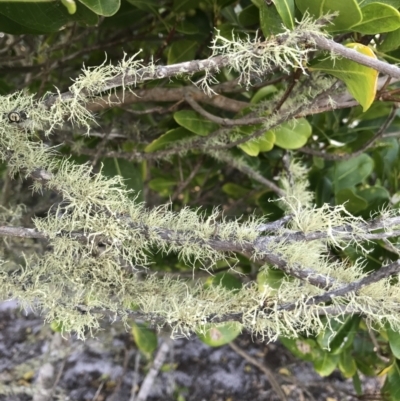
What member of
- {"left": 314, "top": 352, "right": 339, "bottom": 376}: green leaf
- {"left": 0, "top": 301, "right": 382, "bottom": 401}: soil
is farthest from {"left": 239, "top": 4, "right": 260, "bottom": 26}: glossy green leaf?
{"left": 0, "top": 301, "right": 382, "bottom": 401}: soil

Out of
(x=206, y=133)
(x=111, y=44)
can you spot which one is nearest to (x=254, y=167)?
(x=206, y=133)

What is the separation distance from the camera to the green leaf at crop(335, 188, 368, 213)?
2.64 ft

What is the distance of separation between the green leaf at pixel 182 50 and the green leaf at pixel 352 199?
37cm

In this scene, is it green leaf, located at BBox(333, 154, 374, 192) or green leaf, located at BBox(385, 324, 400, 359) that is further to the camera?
green leaf, located at BBox(333, 154, 374, 192)

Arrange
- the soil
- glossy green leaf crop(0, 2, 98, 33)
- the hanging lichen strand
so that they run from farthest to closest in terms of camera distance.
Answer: the soil → glossy green leaf crop(0, 2, 98, 33) → the hanging lichen strand

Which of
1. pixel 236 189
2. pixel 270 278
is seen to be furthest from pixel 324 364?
pixel 236 189

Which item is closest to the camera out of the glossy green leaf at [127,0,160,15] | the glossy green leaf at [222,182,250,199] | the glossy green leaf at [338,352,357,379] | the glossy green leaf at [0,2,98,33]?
the glossy green leaf at [0,2,98,33]

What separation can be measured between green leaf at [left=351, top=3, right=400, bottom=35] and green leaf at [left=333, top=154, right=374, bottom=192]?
1.28 ft

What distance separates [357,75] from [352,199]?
1.10 ft

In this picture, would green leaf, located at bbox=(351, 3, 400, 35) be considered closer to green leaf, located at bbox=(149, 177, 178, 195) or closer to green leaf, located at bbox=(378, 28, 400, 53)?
green leaf, located at bbox=(378, 28, 400, 53)

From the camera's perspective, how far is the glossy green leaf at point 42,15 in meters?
0.61

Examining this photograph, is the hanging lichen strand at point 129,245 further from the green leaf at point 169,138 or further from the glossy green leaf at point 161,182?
the glossy green leaf at point 161,182

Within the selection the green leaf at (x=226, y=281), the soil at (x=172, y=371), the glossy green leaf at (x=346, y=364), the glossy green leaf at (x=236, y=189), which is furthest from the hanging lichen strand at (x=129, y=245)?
the soil at (x=172, y=371)

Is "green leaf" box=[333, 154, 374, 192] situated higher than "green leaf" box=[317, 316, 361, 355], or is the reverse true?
"green leaf" box=[333, 154, 374, 192]
